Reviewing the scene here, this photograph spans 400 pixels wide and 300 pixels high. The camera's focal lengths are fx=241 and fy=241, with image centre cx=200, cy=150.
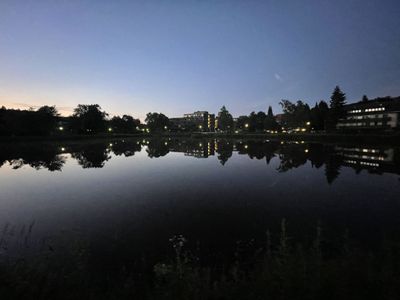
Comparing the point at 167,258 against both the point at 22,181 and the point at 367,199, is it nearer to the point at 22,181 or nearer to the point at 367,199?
the point at 367,199

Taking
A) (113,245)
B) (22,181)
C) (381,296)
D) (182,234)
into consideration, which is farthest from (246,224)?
(22,181)

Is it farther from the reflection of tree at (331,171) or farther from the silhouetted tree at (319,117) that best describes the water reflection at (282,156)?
the silhouetted tree at (319,117)

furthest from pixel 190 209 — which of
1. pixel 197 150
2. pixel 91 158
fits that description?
pixel 197 150

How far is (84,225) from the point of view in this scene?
13078 millimetres

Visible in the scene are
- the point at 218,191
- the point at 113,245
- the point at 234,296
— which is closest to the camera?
the point at 234,296

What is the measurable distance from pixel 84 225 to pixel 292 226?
11130mm

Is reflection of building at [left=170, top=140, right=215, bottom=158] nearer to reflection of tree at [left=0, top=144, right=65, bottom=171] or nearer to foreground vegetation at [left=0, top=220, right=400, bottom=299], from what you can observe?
reflection of tree at [left=0, top=144, right=65, bottom=171]

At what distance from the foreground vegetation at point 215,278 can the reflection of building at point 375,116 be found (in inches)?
3757

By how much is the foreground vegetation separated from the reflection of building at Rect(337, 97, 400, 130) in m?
95.4

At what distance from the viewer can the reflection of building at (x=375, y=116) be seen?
89.9 metres

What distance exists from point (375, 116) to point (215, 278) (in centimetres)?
11818

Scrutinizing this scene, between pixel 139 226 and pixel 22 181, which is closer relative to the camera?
pixel 139 226

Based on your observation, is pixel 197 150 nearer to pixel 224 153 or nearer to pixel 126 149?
pixel 224 153

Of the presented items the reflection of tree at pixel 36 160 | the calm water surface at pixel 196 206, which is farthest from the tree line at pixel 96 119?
the calm water surface at pixel 196 206
